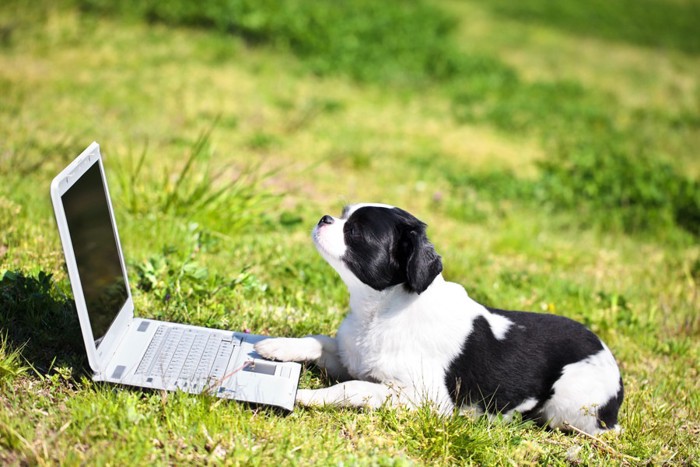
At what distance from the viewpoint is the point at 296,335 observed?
14.4 feet

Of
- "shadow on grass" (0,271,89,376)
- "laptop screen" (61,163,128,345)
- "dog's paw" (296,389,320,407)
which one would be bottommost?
"dog's paw" (296,389,320,407)

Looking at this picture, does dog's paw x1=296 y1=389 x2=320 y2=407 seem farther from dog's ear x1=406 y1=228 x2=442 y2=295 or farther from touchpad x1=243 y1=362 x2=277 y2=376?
dog's ear x1=406 y1=228 x2=442 y2=295

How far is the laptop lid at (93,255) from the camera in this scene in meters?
2.87

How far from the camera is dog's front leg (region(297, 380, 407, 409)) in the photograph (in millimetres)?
3494

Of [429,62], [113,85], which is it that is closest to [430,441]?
[113,85]

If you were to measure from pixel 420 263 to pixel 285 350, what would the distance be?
2.82 ft

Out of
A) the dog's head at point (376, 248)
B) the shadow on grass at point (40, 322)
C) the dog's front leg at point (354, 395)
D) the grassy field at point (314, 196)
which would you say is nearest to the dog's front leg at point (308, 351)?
the grassy field at point (314, 196)

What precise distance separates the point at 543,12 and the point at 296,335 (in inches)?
963

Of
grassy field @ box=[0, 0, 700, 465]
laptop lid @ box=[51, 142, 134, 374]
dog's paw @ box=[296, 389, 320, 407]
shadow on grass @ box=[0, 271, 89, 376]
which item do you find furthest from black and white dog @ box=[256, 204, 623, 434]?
shadow on grass @ box=[0, 271, 89, 376]

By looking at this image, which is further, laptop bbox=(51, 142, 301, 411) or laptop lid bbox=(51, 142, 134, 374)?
laptop bbox=(51, 142, 301, 411)

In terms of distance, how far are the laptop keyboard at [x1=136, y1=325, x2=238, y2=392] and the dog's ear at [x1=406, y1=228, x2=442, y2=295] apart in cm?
101

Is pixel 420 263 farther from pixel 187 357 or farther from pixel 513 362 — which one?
pixel 187 357

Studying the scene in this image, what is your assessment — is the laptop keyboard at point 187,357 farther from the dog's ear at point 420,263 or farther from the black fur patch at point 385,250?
the dog's ear at point 420,263

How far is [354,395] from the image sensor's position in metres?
3.49
